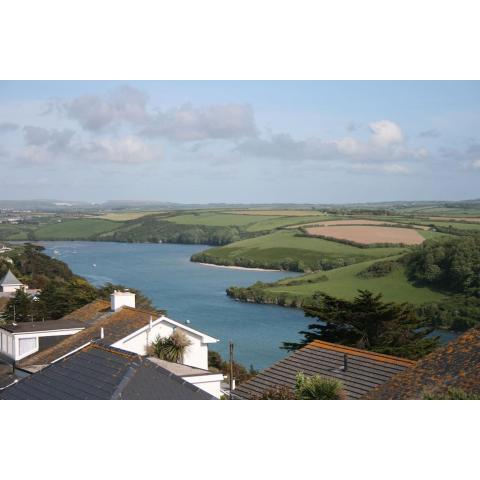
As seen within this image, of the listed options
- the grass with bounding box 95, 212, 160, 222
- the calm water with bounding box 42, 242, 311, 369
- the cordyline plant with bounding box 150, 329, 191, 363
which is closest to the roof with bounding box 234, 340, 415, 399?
the cordyline plant with bounding box 150, 329, 191, 363

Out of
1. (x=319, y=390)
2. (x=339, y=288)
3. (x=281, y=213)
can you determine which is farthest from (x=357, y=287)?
(x=319, y=390)

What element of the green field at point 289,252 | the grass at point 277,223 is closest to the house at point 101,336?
the green field at point 289,252

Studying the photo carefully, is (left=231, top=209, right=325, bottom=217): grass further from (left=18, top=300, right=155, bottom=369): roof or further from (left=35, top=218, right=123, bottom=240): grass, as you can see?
(left=18, top=300, right=155, bottom=369): roof

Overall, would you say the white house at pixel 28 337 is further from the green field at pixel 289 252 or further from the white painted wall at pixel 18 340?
the green field at pixel 289 252

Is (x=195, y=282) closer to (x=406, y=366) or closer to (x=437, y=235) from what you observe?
(x=437, y=235)

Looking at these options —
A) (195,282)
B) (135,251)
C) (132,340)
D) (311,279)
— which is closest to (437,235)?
(311,279)

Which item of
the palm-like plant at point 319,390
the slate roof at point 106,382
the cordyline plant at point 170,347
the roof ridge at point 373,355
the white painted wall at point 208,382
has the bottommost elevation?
the cordyline plant at point 170,347
